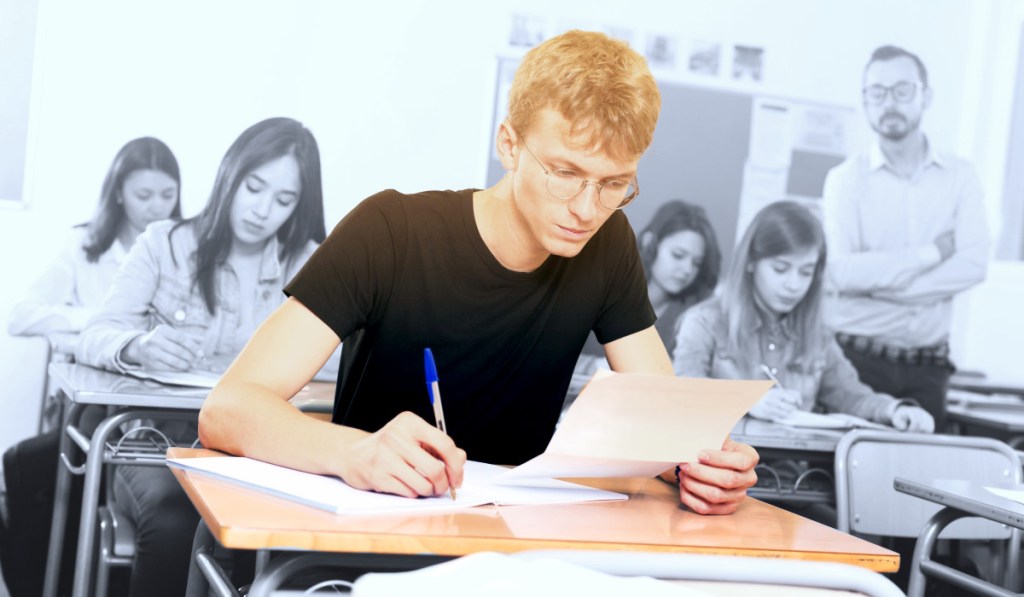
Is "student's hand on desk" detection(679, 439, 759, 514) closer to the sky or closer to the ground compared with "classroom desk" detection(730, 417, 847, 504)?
closer to the sky

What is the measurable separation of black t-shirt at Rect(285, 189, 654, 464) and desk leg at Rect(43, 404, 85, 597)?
3.98ft

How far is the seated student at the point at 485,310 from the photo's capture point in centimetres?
125

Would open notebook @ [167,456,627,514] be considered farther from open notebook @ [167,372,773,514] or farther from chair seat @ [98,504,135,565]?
chair seat @ [98,504,135,565]

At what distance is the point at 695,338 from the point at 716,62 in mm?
820

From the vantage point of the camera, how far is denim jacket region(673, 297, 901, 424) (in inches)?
125

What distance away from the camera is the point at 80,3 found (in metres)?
2.70

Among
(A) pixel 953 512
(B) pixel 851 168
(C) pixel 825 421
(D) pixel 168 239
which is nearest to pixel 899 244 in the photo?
(B) pixel 851 168

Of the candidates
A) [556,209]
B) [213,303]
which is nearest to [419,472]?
[556,209]

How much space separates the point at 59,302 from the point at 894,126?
245cm

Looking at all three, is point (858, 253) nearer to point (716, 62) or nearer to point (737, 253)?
point (737, 253)

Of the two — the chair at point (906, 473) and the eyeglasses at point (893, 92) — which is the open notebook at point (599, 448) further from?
the eyeglasses at point (893, 92)

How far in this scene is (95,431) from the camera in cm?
231

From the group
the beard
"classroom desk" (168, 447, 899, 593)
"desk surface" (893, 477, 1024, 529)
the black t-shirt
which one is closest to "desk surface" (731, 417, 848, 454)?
"desk surface" (893, 477, 1024, 529)

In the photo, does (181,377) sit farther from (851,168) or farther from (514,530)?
(851,168)
